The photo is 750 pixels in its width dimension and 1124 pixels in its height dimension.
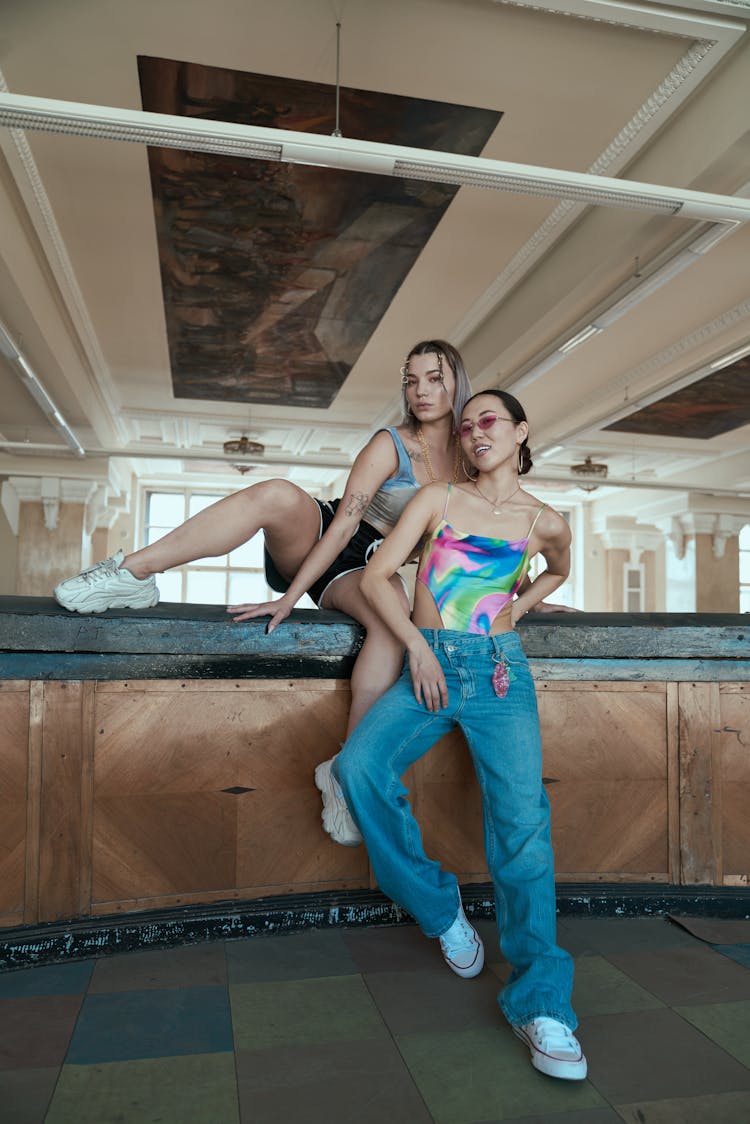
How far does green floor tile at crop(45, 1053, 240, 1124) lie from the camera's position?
57.2 inches

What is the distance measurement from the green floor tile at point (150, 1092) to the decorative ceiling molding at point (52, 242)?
4.75 metres

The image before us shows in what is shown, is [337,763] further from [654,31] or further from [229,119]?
[229,119]

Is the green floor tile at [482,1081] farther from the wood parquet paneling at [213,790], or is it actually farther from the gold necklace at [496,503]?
the gold necklace at [496,503]

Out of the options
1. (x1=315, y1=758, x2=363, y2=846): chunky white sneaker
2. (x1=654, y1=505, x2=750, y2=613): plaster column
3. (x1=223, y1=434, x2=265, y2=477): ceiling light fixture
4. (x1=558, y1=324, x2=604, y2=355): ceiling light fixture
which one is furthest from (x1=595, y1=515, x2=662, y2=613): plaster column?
(x1=315, y1=758, x2=363, y2=846): chunky white sneaker

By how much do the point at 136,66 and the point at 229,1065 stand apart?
15.7 ft

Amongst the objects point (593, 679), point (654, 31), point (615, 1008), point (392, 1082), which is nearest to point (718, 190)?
point (654, 31)

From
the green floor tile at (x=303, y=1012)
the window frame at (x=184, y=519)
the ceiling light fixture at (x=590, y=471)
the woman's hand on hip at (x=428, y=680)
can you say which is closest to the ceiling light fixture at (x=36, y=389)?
the woman's hand on hip at (x=428, y=680)

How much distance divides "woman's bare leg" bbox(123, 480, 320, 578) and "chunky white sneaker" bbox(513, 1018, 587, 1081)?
137cm

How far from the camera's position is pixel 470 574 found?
2201 mm

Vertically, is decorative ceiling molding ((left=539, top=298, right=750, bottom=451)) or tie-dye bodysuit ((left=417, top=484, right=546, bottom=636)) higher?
decorative ceiling molding ((left=539, top=298, right=750, bottom=451))

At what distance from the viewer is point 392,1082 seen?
159cm

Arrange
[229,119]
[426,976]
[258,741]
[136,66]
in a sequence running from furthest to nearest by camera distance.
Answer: [229,119] → [136,66] → [258,741] → [426,976]

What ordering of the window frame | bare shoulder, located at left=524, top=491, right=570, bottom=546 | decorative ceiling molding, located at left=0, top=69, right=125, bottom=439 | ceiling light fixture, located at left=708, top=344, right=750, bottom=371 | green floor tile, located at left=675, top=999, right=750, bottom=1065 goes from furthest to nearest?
1. the window frame
2. ceiling light fixture, located at left=708, top=344, right=750, bottom=371
3. decorative ceiling molding, located at left=0, top=69, right=125, bottom=439
4. bare shoulder, located at left=524, top=491, right=570, bottom=546
5. green floor tile, located at left=675, top=999, right=750, bottom=1065

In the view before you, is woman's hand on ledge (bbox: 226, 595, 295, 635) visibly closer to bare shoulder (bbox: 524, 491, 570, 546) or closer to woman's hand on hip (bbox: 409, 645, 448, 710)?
woman's hand on hip (bbox: 409, 645, 448, 710)
